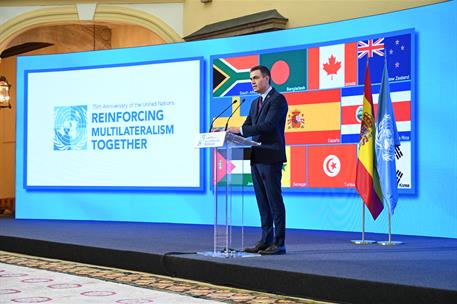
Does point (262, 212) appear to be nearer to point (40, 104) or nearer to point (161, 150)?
point (161, 150)

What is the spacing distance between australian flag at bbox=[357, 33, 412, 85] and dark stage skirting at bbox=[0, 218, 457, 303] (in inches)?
57.9

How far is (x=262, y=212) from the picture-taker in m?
5.63

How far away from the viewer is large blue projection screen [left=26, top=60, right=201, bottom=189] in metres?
8.88

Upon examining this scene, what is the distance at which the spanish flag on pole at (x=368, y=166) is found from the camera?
260 inches

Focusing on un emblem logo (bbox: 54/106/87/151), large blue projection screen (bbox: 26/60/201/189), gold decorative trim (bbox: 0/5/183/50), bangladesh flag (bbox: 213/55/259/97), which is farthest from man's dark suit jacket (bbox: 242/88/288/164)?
gold decorative trim (bbox: 0/5/183/50)

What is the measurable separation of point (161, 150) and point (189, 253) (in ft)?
11.1

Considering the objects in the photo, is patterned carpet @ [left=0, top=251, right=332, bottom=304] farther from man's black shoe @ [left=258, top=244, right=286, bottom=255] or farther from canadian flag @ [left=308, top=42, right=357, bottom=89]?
canadian flag @ [left=308, top=42, right=357, bottom=89]

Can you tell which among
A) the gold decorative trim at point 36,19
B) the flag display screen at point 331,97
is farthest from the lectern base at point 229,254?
the gold decorative trim at point 36,19

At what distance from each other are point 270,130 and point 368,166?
1482mm

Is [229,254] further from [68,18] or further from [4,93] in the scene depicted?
[4,93]

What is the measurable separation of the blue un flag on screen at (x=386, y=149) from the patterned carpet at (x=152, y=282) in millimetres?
2002

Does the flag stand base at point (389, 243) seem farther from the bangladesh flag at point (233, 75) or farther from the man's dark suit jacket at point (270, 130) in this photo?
the bangladesh flag at point (233, 75)

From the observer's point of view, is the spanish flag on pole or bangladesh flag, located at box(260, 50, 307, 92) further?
bangladesh flag, located at box(260, 50, 307, 92)

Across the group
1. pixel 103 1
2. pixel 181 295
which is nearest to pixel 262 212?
Result: pixel 181 295
